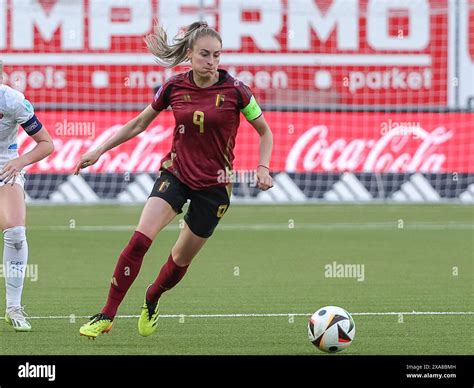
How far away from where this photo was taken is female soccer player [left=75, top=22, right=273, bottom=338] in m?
8.99

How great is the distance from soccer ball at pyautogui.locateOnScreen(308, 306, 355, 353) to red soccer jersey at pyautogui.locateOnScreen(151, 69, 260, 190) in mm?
1322

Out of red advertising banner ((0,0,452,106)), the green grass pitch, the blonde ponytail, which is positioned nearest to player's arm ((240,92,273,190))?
the blonde ponytail

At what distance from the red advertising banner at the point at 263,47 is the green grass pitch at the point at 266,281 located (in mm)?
7886

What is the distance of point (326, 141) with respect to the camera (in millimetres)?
24641

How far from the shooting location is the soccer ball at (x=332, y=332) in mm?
8633

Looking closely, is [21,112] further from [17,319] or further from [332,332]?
[332,332]

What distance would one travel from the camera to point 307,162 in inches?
965

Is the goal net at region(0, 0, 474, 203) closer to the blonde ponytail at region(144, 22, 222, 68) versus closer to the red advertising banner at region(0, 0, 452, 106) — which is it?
the red advertising banner at region(0, 0, 452, 106)

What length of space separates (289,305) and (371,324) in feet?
5.23

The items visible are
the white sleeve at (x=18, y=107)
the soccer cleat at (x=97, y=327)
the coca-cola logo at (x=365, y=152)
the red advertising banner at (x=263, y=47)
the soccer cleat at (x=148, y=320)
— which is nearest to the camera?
the soccer cleat at (x=97, y=327)

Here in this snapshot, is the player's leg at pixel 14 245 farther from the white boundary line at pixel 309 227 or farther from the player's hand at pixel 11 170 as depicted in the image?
the white boundary line at pixel 309 227

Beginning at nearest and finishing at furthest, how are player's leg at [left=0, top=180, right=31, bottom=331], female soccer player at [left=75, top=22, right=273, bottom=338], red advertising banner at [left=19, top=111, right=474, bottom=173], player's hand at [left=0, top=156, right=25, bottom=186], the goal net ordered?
female soccer player at [left=75, top=22, right=273, bottom=338]
player's hand at [left=0, top=156, right=25, bottom=186]
player's leg at [left=0, top=180, right=31, bottom=331]
red advertising banner at [left=19, top=111, right=474, bottom=173]
the goal net

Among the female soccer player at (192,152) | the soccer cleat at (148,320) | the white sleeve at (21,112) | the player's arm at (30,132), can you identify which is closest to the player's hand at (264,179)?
the female soccer player at (192,152)

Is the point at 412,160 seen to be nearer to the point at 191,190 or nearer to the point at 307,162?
the point at 307,162
